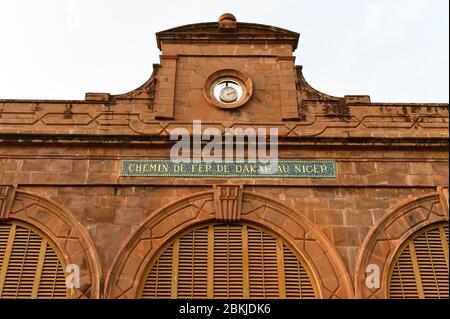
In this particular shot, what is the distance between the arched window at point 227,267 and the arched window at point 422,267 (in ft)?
6.26

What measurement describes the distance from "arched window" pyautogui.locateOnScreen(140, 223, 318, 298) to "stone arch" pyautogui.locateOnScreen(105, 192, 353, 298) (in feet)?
0.68

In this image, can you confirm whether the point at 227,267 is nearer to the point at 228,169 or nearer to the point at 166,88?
the point at 228,169

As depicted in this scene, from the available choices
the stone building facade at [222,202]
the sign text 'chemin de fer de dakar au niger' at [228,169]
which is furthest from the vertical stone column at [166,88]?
the sign text 'chemin de fer de dakar au niger' at [228,169]

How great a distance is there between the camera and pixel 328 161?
16.3 metres

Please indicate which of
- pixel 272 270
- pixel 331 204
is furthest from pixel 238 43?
pixel 272 270

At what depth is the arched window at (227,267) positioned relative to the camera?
14570 mm

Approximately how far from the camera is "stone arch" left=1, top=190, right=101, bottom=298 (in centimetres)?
1448

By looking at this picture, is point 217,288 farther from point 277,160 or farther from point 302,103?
point 302,103

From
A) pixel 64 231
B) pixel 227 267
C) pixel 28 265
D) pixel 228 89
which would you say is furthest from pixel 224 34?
pixel 28 265

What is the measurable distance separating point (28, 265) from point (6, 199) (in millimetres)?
1702

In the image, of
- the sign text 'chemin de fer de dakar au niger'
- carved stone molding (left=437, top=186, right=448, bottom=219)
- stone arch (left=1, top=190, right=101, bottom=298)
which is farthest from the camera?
the sign text 'chemin de fer de dakar au niger'

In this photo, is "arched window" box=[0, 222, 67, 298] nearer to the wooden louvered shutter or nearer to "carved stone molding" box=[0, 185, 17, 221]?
"carved stone molding" box=[0, 185, 17, 221]

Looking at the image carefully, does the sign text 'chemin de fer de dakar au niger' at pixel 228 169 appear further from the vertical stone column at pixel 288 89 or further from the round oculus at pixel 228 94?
the round oculus at pixel 228 94

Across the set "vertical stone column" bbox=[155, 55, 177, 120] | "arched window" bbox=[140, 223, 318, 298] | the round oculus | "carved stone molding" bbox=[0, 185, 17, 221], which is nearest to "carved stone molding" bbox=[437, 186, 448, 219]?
"arched window" bbox=[140, 223, 318, 298]
